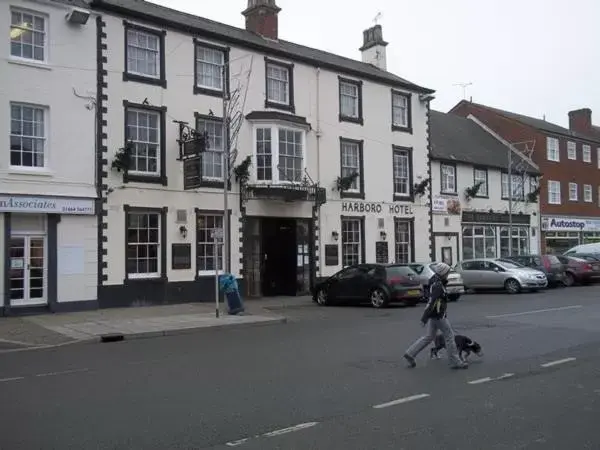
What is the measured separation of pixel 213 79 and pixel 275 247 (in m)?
7.25

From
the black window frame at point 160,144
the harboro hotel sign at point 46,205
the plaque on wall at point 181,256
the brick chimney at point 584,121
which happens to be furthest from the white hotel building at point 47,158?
the brick chimney at point 584,121

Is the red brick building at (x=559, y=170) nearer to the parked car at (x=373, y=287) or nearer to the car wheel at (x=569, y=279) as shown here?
the car wheel at (x=569, y=279)

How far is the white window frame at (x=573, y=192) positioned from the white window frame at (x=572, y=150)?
187 centimetres

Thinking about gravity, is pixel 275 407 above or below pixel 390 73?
below

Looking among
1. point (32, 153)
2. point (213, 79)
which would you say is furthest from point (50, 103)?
point (213, 79)

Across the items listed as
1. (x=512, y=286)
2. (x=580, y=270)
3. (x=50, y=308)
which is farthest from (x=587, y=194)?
(x=50, y=308)

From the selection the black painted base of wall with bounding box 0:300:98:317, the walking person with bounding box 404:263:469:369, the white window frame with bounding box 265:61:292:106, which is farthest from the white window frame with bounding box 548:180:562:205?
the walking person with bounding box 404:263:469:369

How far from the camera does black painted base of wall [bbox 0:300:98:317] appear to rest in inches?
713

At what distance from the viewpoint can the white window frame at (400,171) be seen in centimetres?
2998

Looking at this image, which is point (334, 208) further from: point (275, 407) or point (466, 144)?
point (275, 407)

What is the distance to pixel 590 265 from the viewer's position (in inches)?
1187

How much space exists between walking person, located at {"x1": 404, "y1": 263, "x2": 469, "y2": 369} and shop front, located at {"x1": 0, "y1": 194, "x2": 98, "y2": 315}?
41.2 ft

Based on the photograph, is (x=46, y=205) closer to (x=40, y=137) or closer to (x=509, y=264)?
(x=40, y=137)

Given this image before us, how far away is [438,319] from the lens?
9.86 metres
